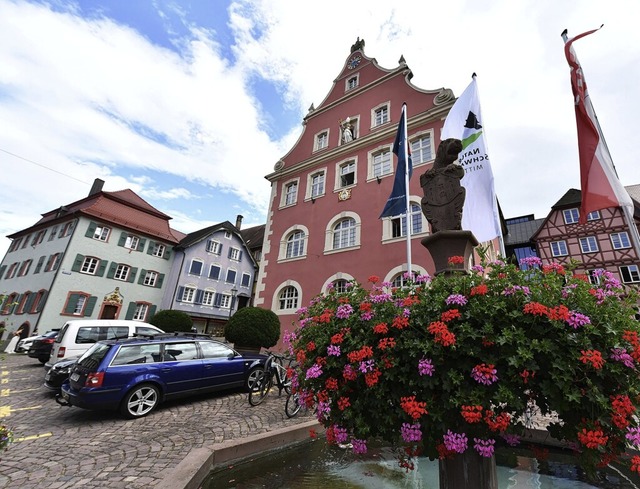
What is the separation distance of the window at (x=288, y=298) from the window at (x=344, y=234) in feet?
11.9

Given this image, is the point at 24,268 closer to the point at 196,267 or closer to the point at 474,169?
the point at 196,267

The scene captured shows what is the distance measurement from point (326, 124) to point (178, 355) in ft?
59.1

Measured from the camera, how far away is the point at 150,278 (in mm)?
28938

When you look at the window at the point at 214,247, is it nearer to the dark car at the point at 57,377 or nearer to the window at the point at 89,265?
the window at the point at 89,265

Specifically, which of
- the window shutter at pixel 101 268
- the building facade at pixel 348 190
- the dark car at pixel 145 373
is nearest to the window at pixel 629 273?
the building facade at pixel 348 190

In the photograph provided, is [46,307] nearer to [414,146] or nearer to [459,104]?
[414,146]

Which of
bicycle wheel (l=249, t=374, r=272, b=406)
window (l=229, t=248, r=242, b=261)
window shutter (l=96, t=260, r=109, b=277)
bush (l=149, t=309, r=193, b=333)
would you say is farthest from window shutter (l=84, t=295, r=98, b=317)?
bicycle wheel (l=249, t=374, r=272, b=406)

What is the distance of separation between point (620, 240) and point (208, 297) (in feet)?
121

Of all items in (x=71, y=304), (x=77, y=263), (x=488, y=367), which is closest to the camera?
(x=488, y=367)

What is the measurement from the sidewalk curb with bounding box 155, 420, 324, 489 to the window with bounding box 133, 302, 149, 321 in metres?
27.1

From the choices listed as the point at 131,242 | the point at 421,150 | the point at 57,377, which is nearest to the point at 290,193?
the point at 421,150

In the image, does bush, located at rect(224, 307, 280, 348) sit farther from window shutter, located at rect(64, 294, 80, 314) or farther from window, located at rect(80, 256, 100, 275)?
window, located at rect(80, 256, 100, 275)

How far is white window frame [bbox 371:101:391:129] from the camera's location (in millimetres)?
17641

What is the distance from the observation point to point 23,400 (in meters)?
7.50
